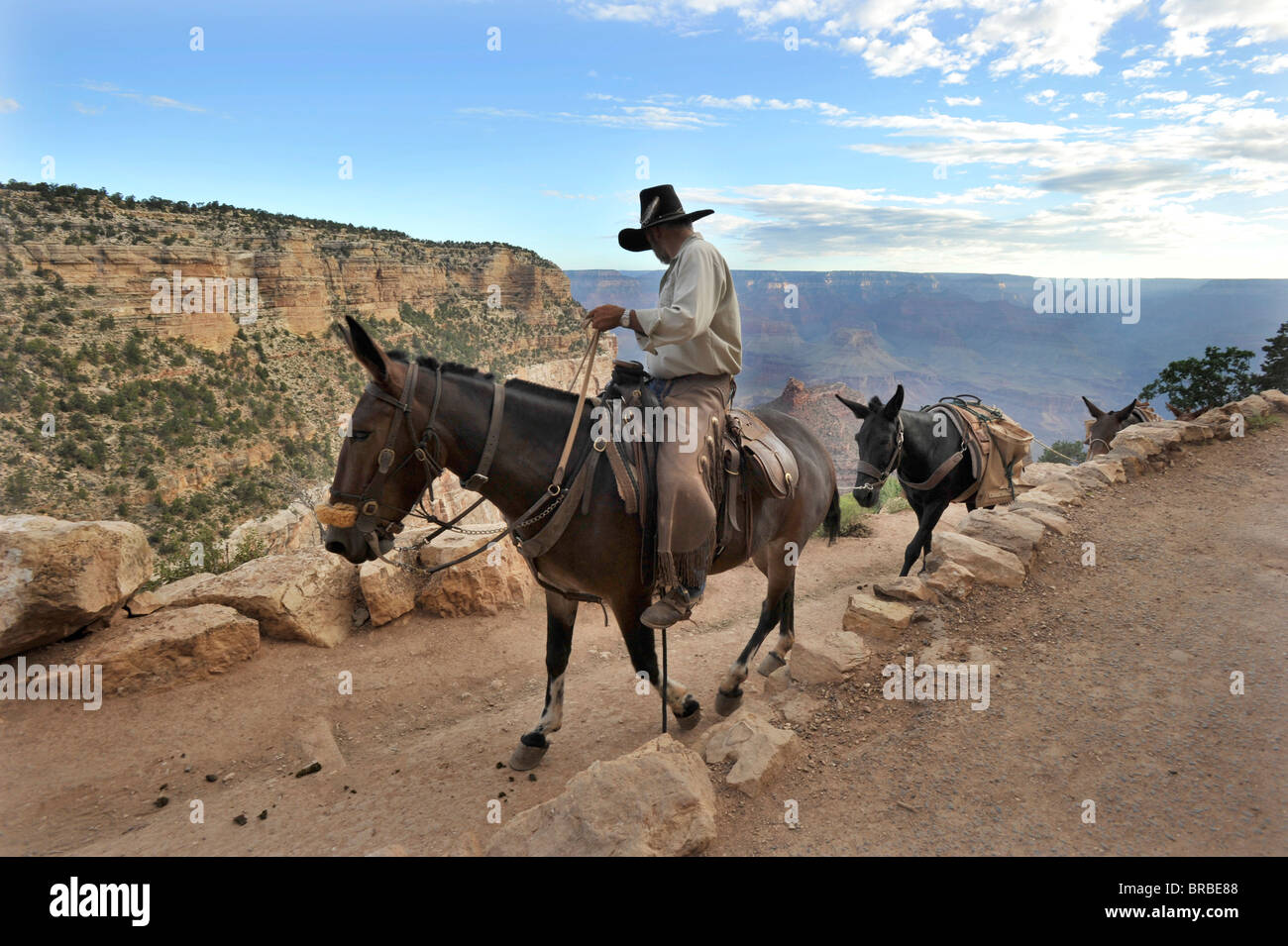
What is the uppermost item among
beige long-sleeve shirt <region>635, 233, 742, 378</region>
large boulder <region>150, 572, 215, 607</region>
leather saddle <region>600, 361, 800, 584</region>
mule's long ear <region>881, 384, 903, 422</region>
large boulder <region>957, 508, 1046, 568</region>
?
beige long-sleeve shirt <region>635, 233, 742, 378</region>

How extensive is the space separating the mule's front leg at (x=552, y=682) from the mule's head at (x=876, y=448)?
4228 millimetres

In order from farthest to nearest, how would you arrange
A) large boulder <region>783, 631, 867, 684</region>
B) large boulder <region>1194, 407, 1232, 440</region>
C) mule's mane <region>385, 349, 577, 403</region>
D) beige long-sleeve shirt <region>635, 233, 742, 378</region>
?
large boulder <region>1194, 407, 1232, 440</region>, large boulder <region>783, 631, 867, 684</region>, beige long-sleeve shirt <region>635, 233, 742, 378</region>, mule's mane <region>385, 349, 577, 403</region>

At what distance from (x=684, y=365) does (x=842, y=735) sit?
2806 millimetres

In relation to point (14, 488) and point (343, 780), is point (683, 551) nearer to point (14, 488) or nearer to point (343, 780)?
point (343, 780)

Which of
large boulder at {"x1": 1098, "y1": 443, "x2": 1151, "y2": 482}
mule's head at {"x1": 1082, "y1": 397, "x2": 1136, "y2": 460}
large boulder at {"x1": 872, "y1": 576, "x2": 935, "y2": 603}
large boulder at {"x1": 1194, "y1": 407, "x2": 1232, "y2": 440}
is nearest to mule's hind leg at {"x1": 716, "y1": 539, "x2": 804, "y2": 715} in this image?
large boulder at {"x1": 872, "y1": 576, "x2": 935, "y2": 603}

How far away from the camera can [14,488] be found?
64.4 ft

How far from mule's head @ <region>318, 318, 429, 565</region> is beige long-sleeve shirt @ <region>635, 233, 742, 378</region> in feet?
4.80

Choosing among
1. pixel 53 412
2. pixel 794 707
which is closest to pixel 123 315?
pixel 53 412

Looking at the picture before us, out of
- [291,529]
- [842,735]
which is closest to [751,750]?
[842,735]

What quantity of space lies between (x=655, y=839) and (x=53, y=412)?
98.5ft

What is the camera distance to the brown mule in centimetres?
334

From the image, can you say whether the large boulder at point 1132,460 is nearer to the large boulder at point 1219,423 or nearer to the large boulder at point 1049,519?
the large boulder at point 1219,423

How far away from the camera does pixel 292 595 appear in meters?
6.21

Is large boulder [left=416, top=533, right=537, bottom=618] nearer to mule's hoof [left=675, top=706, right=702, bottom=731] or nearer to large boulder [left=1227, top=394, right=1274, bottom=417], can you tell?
mule's hoof [left=675, top=706, right=702, bottom=731]
